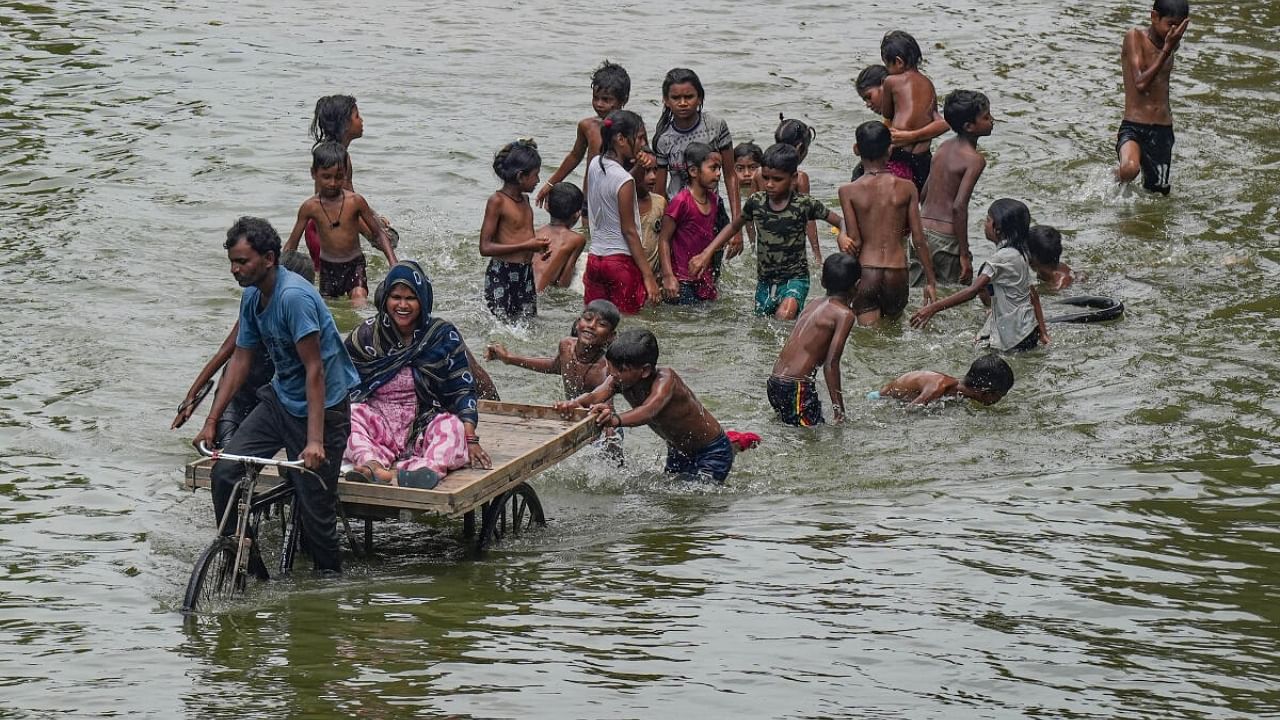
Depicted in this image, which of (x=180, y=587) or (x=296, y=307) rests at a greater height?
(x=296, y=307)

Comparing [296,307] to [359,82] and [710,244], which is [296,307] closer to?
[710,244]

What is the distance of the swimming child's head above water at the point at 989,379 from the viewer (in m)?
10.2

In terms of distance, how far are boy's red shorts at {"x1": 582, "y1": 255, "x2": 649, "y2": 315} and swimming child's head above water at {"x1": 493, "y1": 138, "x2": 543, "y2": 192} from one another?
0.88 meters

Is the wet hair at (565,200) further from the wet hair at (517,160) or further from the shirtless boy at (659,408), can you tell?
the shirtless boy at (659,408)

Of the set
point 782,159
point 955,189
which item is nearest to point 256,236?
point 782,159

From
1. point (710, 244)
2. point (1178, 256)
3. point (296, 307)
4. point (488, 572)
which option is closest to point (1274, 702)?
point (488, 572)

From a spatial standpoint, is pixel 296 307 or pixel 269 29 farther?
pixel 269 29

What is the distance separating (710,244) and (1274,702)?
6.62 metres

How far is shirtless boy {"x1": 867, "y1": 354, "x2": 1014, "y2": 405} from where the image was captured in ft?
33.6

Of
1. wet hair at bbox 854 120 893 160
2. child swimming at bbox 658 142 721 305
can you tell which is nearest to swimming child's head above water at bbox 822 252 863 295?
wet hair at bbox 854 120 893 160

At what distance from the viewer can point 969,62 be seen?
20.2 m

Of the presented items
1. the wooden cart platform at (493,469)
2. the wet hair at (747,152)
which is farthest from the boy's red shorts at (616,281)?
the wooden cart platform at (493,469)

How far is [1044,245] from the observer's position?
1265 centimetres

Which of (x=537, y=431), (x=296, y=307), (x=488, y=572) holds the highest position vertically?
(x=296, y=307)
